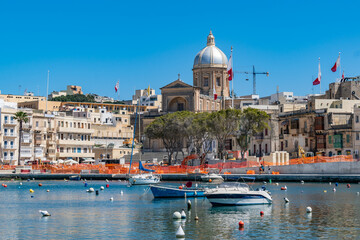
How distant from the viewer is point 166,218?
4228 cm

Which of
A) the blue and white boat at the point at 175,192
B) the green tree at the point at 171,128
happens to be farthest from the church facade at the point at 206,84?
the blue and white boat at the point at 175,192

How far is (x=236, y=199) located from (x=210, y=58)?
10270 centimetres

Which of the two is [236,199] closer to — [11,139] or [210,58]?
[11,139]

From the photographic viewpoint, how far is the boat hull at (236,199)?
47844mm

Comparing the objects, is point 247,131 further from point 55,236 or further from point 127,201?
point 55,236

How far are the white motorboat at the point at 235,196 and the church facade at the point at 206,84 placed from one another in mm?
90662

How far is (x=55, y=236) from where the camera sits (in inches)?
1380

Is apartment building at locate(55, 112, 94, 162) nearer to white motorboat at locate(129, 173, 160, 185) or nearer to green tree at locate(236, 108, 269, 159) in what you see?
green tree at locate(236, 108, 269, 159)

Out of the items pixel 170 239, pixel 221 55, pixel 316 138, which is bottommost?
pixel 170 239

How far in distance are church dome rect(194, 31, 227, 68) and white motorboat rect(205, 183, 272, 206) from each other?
330ft

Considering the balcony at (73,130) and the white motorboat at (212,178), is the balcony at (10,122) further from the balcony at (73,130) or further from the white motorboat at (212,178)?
the white motorboat at (212,178)

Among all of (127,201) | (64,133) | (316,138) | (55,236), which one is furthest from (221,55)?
(55,236)

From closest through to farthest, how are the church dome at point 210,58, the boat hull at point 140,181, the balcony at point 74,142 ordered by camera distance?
the boat hull at point 140,181 → the balcony at point 74,142 → the church dome at point 210,58

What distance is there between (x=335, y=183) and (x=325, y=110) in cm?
2227
